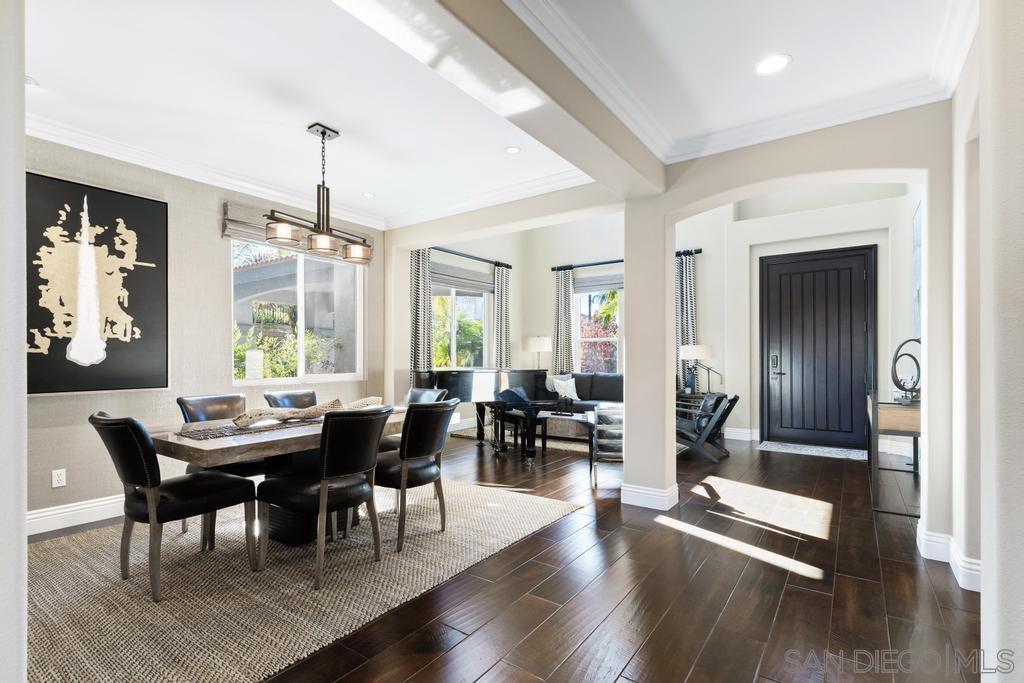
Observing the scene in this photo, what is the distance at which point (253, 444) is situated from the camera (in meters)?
2.46

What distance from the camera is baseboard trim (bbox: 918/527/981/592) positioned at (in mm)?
2479

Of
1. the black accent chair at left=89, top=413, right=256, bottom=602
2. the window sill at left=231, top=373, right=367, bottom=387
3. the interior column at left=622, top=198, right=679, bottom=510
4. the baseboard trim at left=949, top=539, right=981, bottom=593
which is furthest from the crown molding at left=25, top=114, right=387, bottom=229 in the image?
the baseboard trim at left=949, top=539, right=981, bottom=593

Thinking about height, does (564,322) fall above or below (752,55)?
below

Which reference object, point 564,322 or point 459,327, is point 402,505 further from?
point 564,322

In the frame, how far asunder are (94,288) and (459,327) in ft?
15.4

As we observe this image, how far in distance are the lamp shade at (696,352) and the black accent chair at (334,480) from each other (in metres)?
4.87

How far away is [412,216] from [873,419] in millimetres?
4818

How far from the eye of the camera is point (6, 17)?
905 millimetres

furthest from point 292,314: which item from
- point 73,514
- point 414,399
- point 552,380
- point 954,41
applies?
point 954,41

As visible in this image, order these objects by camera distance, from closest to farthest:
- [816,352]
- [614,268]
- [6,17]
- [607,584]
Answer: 1. [6,17]
2. [607,584]
3. [816,352]
4. [614,268]

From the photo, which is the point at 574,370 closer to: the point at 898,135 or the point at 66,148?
the point at 898,135

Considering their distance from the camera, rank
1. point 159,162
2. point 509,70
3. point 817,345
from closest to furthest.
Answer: point 509,70 < point 159,162 < point 817,345

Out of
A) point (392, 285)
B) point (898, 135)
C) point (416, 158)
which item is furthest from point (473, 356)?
point (898, 135)

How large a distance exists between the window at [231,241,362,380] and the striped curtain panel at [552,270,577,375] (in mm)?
3699
